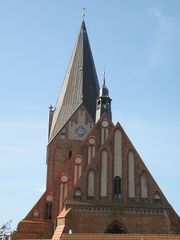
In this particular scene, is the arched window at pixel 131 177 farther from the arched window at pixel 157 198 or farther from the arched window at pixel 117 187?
the arched window at pixel 157 198

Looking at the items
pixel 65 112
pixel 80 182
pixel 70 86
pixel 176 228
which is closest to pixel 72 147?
pixel 65 112

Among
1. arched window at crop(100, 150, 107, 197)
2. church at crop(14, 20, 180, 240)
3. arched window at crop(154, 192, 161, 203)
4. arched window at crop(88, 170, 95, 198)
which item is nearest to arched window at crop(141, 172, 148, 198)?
church at crop(14, 20, 180, 240)

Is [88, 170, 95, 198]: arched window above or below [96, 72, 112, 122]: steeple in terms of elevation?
below

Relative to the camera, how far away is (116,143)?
23.8 m

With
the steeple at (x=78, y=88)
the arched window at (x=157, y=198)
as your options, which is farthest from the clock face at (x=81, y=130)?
the arched window at (x=157, y=198)

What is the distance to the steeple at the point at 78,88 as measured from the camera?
33000mm

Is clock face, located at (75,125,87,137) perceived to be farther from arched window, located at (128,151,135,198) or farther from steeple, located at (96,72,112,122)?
arched window, located at (128,151,135,198)

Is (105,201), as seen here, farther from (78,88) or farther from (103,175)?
(78,88)

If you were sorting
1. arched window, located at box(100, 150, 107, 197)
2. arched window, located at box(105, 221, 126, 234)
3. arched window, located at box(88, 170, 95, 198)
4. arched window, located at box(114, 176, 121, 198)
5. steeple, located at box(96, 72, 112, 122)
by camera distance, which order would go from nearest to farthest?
1. arched window, located at box(105, 221, 126, 234)
2. arched window, located at box(88, 170, 95, 198)
3. arched window, located at box(100, 150, 107, 197)
4. arched window, located at box(114, 176, 121, 198)
5. steeple, located at box(96, 72, 112, 122)

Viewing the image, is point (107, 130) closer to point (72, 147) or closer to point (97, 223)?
point (72, 147)

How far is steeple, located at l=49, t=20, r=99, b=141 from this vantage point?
33000 mm

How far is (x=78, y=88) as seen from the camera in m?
33.9

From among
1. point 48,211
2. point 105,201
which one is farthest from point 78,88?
point 105,201

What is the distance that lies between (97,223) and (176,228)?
4.09 meters
